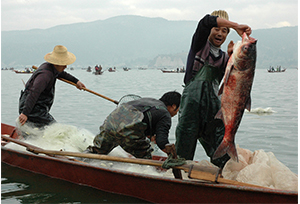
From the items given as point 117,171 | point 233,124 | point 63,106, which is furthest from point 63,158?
point 63,106

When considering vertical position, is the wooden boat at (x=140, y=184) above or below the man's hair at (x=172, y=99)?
below

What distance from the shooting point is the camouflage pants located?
16.1 ft

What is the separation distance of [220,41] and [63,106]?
1607cm

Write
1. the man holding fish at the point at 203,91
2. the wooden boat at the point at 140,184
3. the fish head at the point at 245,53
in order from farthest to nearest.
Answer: the man holding fish at the point at 203,91 < the wooden boat at the point at 140,184 < the fish head at the point at 245,53

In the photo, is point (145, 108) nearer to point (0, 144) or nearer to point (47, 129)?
point (47, 129)

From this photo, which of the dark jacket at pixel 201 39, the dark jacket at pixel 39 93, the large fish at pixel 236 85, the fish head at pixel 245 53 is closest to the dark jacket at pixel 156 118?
the dark jacket at pixel 201 39

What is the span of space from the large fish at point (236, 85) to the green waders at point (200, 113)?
2.18 feet

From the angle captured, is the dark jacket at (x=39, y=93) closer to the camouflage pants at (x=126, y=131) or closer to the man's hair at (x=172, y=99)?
the camouflage pants at (x=126, y=131)

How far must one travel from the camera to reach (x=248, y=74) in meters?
3.52

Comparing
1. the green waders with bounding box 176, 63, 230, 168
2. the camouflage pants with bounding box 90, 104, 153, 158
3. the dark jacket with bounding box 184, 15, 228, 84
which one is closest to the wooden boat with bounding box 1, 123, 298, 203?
the camouflage pants with bounding box 90, 104, 153, 158

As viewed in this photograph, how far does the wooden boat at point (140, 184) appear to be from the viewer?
3996 mm

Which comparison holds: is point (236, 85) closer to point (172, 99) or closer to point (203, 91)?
point (203, 91)

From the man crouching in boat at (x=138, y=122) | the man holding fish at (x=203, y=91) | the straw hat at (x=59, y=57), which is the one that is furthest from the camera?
the straw hat at (x=59, y=57)

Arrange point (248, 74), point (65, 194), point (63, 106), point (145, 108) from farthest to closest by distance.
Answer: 1. point (63, 106)
2. point (65, 194)
3. point (145, 108)
4. point (248, 74)
